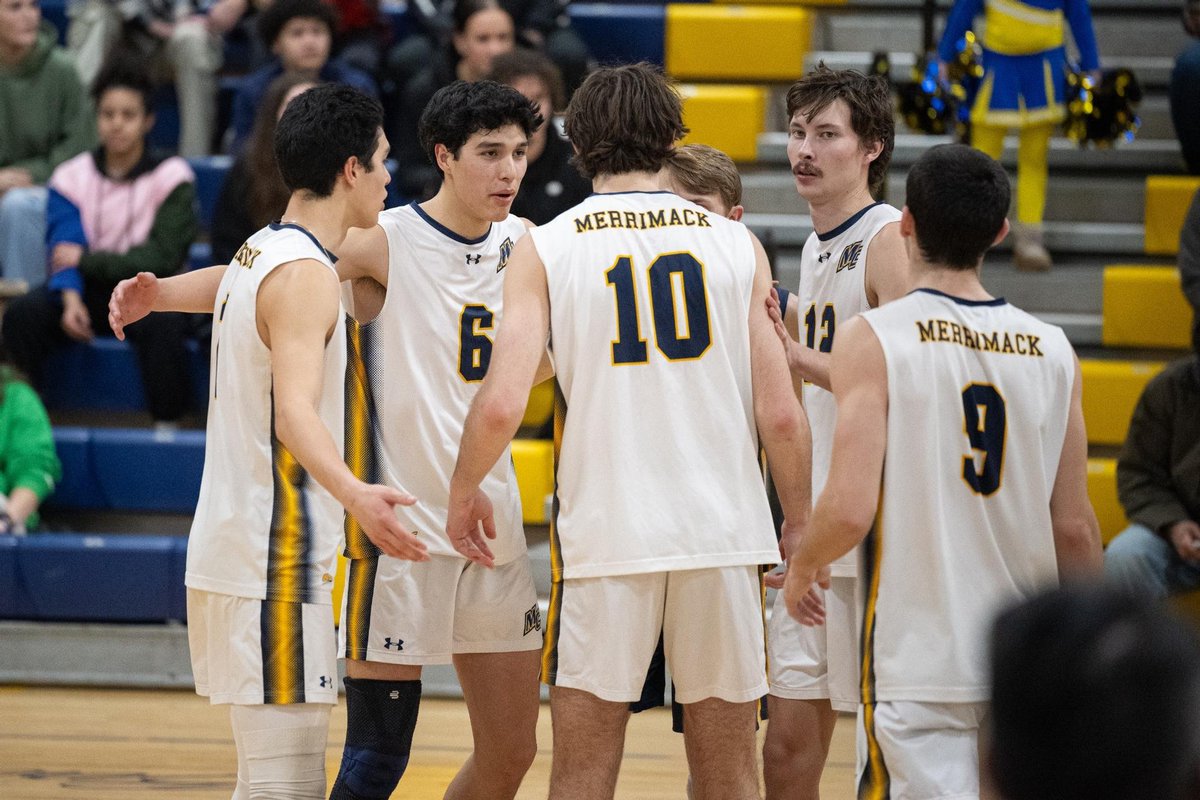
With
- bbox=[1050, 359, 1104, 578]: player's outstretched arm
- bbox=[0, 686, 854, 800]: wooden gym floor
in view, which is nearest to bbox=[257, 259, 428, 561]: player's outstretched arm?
bbox=[1050, 359, 1104, 578]: player's outstretched arm

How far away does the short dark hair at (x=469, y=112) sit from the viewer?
3.61m

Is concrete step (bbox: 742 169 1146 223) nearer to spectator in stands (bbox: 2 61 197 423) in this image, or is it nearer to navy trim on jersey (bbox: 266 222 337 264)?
spectator in stands (bbox: 2 61 197 423)

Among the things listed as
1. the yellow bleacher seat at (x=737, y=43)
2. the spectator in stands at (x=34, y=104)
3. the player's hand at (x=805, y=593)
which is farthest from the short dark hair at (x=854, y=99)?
the spectator in stands at (x=34, y=104)

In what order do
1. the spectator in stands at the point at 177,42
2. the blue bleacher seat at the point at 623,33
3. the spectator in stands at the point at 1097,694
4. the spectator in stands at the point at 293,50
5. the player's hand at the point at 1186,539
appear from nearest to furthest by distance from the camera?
the spectator in stands at the point at 1097,694 < the player's hand at the point at 1186,539 < the spectator in stands at the point at 293,50 < the spectator in stands at the point at 177,42 < the blue bleacher seat at the point at 623,33

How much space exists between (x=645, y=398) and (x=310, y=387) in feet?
2.24

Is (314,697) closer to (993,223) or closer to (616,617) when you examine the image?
(616,617)

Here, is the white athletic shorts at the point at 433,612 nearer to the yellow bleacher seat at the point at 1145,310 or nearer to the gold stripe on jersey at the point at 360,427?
the gold stripe on jersey at the point at 360,427

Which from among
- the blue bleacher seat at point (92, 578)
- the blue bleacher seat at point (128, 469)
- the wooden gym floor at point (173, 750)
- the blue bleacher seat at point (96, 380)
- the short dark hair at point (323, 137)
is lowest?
the wooden gym floor at point (173, 750)

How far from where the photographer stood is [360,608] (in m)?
3.74

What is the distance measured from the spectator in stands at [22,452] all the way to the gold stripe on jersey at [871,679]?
14.8 feet

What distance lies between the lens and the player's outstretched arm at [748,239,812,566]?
317cm

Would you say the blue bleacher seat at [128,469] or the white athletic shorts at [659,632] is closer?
the white athletic shorts at [659,632]

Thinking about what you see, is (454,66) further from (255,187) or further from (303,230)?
(303,230)

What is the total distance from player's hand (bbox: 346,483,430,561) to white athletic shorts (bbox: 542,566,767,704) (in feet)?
1.27
